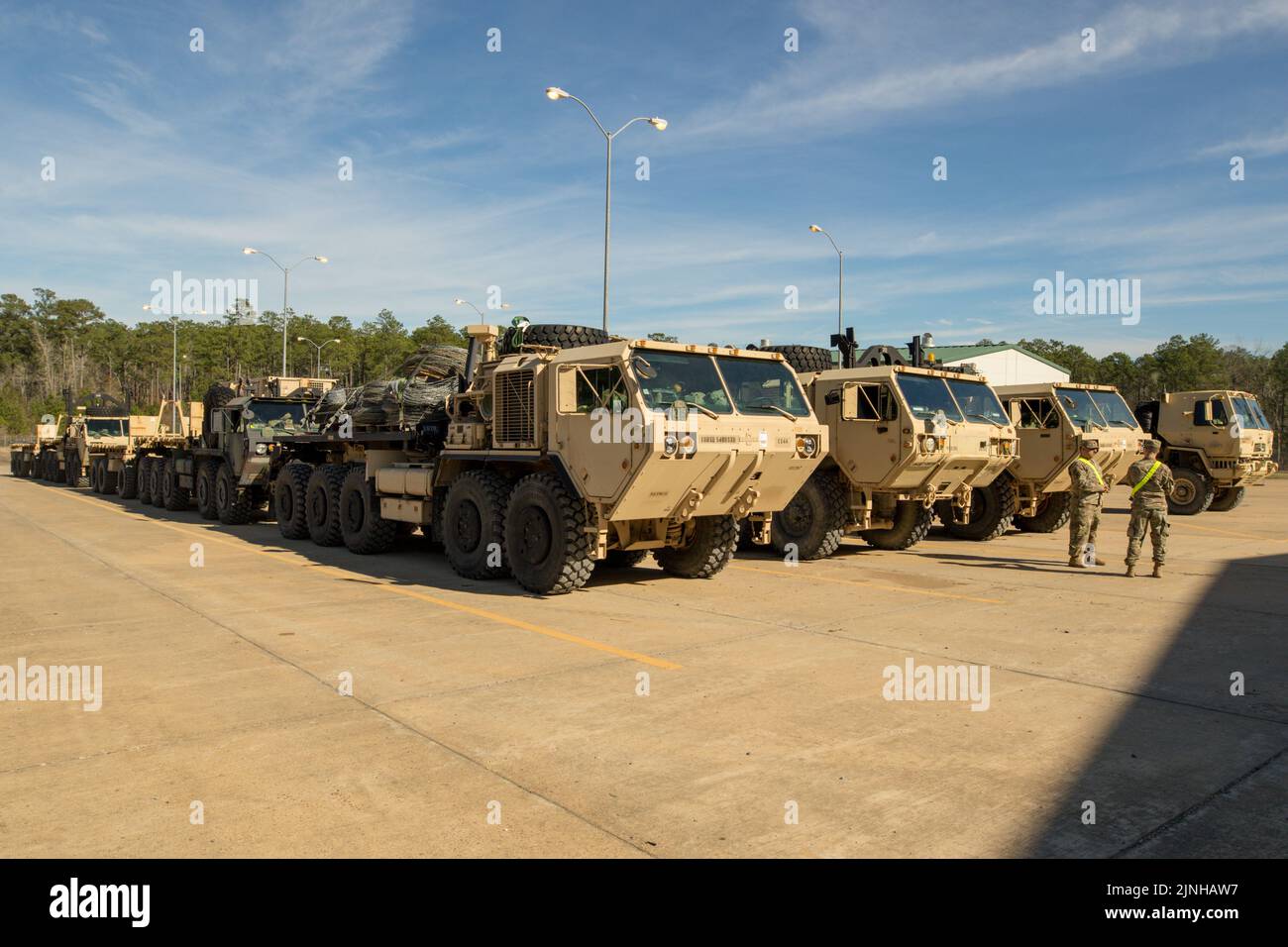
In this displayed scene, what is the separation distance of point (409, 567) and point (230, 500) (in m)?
7.21

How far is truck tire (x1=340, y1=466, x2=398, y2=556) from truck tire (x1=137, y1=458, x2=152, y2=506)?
11202 millimetres

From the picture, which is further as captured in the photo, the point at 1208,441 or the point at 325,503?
the point at 1208,441

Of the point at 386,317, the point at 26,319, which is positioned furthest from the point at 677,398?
the point at 26,319

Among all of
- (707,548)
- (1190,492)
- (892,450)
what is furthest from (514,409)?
(1190,492)

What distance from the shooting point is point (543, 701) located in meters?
5.74

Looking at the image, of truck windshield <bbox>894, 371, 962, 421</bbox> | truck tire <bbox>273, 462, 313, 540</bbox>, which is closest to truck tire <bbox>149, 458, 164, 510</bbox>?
truck tire <bbox>273, 462, 313, 540</bbox>

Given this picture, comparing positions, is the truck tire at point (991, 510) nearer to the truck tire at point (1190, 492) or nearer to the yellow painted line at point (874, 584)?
the yellow painted line at point (874, 584)

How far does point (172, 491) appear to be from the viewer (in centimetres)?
2041

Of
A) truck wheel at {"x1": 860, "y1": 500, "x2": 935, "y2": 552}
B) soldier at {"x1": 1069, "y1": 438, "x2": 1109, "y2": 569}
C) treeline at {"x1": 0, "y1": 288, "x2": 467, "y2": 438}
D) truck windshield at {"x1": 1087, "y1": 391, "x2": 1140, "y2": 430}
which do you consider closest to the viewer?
soldier at {"x1": 1069, "y1": 438, "x2": 1109, "y2": 569}

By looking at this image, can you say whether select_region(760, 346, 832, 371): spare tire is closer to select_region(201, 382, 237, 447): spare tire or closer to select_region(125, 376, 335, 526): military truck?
select_region(125, 376, 335, 526): military truck

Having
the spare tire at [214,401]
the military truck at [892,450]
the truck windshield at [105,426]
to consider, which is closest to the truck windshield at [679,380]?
the military truck at [892,450]

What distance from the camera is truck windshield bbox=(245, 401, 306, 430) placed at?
16859 mm

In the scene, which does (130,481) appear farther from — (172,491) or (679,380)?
(679,380)
